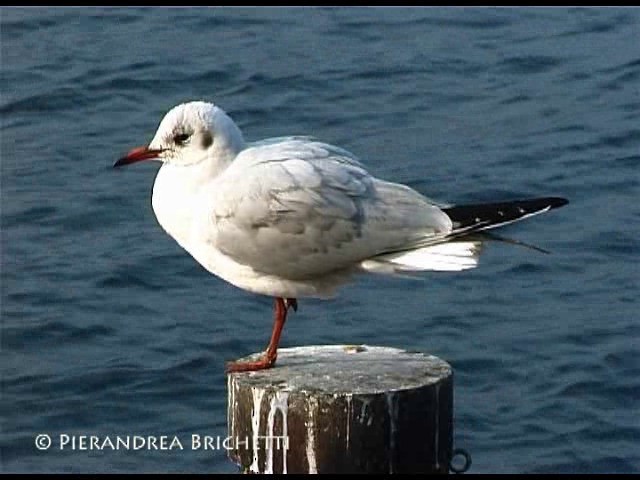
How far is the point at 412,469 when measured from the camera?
4941 millimetres

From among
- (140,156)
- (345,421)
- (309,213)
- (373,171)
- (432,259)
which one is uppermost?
(140,156)

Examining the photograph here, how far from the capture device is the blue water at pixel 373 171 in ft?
26.5

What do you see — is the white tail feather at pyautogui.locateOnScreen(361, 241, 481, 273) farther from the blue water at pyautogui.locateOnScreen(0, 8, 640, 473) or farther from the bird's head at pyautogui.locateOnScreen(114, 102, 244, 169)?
the blue water at pyautogui.locateOnScreen(0, 8, 640, 473)

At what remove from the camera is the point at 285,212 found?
5.66 m

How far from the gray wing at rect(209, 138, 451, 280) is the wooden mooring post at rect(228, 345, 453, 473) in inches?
26.2

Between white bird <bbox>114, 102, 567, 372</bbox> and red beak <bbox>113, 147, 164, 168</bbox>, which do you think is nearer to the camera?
white bird <bbox>114, 102, 567, 372</bbox>

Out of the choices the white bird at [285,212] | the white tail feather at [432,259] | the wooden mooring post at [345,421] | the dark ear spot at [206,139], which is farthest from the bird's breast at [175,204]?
the wooden mooring post at [345,421]

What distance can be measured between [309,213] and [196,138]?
43 centimetres

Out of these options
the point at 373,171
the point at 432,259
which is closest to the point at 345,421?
the point at 432,259

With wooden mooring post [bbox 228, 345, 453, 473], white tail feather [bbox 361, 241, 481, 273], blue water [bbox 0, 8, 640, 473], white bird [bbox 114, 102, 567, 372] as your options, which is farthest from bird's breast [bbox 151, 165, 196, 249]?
blue water [bbox 0, 8, 640, 473]

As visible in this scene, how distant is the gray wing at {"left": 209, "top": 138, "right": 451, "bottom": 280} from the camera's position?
5633 mm

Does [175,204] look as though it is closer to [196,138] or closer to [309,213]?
[196,138]
